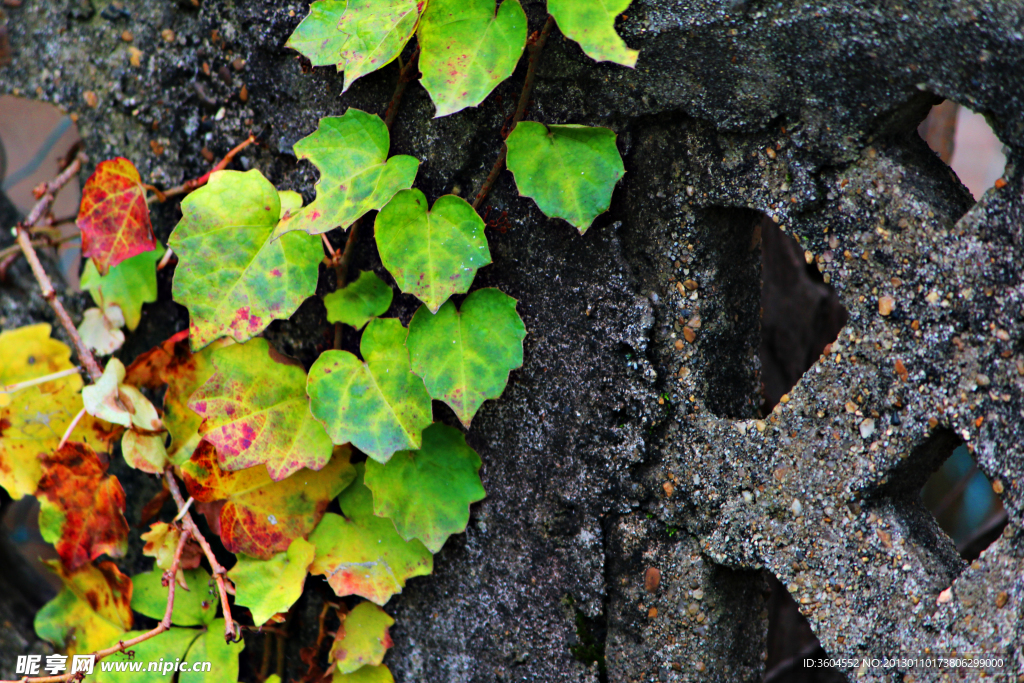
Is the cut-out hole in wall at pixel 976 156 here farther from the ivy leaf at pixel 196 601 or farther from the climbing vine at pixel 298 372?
the ivy leaf at pixel 196 601

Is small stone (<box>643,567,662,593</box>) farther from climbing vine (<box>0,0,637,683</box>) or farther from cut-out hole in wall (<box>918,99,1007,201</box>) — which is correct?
cut-out hole in wall (<box>918,99,1007,201</box>)

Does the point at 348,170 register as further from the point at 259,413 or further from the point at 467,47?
the point at 259,413

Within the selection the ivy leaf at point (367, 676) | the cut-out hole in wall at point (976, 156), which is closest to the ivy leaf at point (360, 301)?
the ivy leaf at point (367, 676)

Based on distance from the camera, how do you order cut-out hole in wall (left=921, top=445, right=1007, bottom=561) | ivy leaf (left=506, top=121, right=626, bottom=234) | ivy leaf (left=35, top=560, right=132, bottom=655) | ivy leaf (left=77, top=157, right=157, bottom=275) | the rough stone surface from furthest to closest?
cut-out hole in wall (left=921, top=445, right=1007, bottom=561) → ivy leaf (left=35, top=560, right=132, bottom=655) → ivy leaf (left=77, top=157, right=157, bottom=275) → ivy leaf (left=506, top=121, right=626, bottom=234) → the rough stone surface

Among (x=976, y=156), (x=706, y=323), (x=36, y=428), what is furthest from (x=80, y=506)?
(x=976, y=156)

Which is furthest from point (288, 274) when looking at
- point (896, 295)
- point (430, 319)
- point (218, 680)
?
point (896, 295)

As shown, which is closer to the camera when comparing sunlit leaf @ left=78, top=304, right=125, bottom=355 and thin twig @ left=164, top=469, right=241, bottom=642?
thin twig @ left=164, top=469, right=241, bottom=642

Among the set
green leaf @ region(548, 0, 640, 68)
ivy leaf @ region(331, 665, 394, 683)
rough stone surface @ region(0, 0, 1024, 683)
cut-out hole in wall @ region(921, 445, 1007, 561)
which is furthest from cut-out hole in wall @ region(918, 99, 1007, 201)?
ivy leaf @ region(331, 665, 394, 683)

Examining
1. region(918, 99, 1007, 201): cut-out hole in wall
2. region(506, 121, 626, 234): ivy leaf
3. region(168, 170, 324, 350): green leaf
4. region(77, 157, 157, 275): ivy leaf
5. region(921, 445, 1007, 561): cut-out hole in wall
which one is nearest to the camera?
region(506, 121, 626, 234): ivy leaf
